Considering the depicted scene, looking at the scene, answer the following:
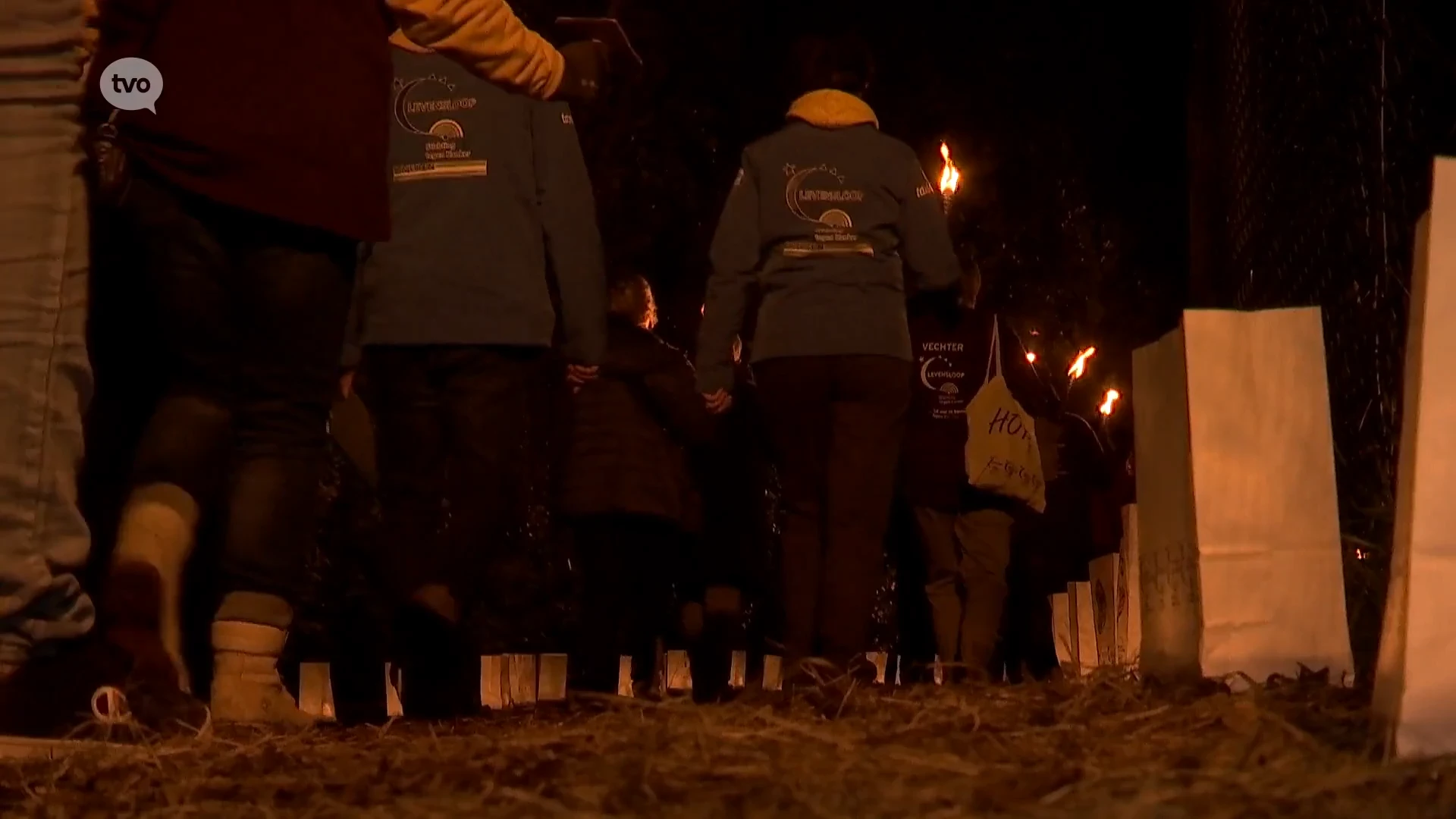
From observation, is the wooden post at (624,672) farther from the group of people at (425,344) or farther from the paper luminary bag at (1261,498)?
the paper luminary bag at (1261,498)

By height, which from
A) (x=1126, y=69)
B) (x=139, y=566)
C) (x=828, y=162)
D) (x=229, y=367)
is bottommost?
(x=139, y=566)

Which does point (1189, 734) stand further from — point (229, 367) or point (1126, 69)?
point (1126, 69)

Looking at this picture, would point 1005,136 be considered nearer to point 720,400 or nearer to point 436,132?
point 720,400

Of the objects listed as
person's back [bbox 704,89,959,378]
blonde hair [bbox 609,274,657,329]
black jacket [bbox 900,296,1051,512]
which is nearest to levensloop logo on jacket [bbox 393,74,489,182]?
person's back [bbox 704,89,959,378]

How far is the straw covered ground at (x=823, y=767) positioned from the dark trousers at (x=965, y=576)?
354 cm

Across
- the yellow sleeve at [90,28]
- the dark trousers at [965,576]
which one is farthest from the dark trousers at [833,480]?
the yellow sleeve at [90,28]

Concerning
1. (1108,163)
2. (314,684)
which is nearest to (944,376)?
(314,684)

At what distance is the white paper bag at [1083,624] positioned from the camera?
709cm

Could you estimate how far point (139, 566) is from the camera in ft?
11.7

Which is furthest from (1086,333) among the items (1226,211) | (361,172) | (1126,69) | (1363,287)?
(361,172)

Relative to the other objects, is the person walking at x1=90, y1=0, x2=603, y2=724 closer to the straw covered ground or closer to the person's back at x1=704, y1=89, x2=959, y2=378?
the straw covered ground

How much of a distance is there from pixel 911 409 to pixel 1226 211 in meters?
2.17

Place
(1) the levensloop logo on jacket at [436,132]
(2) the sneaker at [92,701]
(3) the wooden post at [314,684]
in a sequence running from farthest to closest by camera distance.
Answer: (3) the wooden post at [314,684]
(1) the levensloop logo on jacket at [436,132]
(2) the sneaker at [92,701]

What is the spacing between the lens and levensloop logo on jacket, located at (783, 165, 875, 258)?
5.54m
